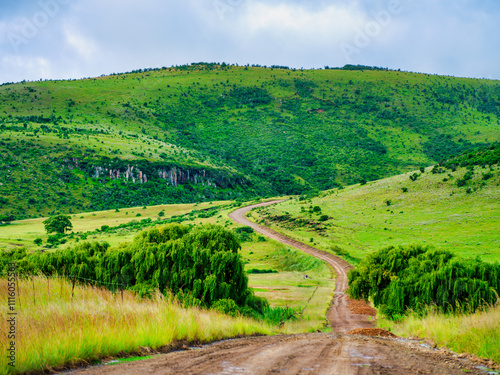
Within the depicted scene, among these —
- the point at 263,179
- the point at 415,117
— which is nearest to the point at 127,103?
the point at 263,179

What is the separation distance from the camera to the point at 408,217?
192 ft

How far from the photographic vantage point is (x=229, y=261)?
20.5 m

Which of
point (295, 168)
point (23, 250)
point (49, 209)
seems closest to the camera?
point (23, 250)

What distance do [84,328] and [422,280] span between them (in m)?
21.3

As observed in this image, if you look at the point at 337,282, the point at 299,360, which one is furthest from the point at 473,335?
the point at 337,282

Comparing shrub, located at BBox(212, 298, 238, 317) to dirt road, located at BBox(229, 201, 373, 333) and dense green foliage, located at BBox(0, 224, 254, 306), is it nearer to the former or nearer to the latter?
dense green foliage, located at BBox(0, 224, 254, 306)

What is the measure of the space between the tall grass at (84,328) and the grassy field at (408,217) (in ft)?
125

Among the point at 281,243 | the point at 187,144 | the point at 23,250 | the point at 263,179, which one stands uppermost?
the point at 187,144

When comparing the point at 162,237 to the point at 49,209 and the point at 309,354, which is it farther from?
the point at 49,209

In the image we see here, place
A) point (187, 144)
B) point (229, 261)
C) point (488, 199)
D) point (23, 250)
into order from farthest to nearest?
point (187, 144)
point (488, 199)
point (23, 250)
point (229, 261)

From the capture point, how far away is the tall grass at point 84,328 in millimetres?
6562

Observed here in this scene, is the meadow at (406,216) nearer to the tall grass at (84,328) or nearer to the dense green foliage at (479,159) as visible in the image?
the dense green foliage at (479,159)

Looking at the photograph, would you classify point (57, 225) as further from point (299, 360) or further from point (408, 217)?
point (299, 360)

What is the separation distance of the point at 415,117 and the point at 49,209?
169 meters
